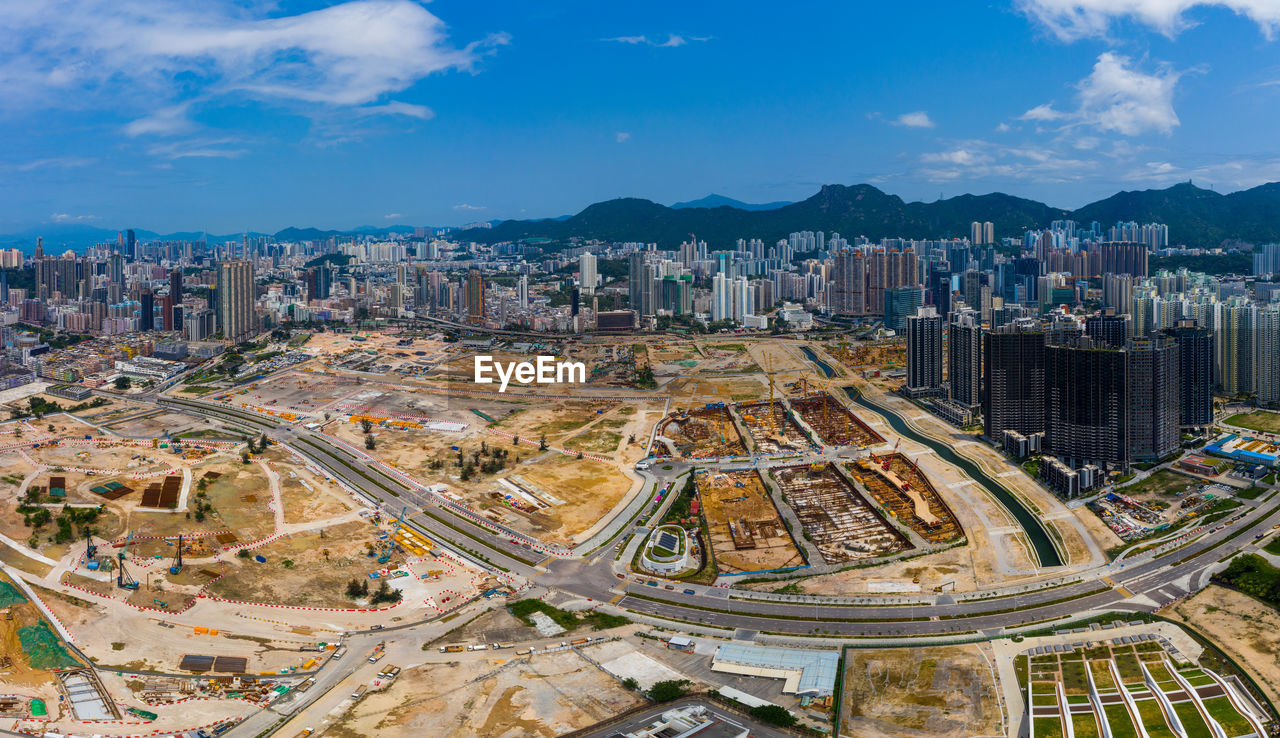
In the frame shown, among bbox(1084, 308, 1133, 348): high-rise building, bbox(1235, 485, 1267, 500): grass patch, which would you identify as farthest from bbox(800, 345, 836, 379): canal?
bbox(1235, 485, 1267, 500): grass patch

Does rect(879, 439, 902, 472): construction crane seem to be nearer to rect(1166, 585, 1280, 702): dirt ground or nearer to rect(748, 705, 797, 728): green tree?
rect(1166, 585, 1280, 702): dirt ground

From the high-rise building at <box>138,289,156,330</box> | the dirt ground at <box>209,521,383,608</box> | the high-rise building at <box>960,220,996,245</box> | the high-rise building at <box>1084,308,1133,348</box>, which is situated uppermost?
the high-rise building at <box>960,220,996,245</box>

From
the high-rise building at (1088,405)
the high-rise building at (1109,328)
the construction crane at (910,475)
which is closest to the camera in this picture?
the construction crane at (910,475)

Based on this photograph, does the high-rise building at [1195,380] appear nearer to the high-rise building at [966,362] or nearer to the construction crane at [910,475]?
the high-rise building at [966,362]

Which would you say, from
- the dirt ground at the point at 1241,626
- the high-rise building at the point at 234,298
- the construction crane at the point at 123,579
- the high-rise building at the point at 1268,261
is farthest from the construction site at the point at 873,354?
the high-rise building at the point at 234,298

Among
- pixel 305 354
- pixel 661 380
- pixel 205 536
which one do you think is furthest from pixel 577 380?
pixel 205 536

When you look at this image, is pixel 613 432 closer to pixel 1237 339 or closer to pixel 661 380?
pixel 661 380
